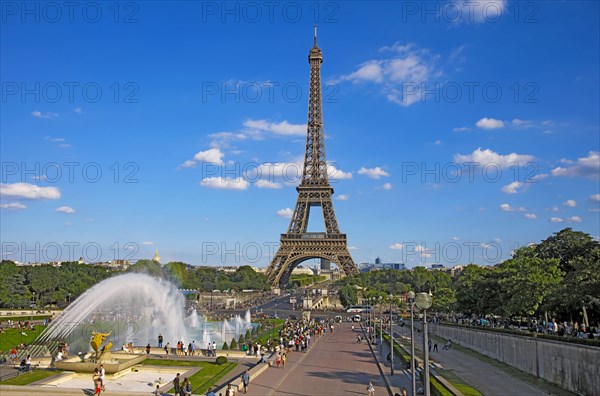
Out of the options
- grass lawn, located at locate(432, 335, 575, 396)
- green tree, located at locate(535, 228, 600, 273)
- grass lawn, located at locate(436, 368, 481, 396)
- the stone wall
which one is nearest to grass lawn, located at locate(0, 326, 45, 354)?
grass lawn, located at locate(436, 368, 481, 396)

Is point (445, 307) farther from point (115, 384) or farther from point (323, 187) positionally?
point (115, 384)

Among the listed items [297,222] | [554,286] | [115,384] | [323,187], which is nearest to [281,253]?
[297,222]

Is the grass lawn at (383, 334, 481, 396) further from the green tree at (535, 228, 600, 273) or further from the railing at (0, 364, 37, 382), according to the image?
the green tree at (535, 228, 600, 273)

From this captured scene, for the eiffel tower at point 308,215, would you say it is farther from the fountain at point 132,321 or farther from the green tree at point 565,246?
the green tree at point 565,246

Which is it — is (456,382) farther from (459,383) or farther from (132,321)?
(132,321)

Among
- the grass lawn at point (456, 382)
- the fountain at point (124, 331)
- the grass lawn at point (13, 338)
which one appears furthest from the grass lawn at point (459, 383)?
the grass lawn at point (13, 338)
